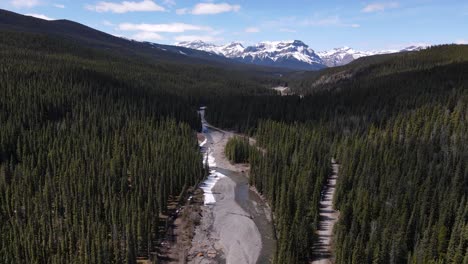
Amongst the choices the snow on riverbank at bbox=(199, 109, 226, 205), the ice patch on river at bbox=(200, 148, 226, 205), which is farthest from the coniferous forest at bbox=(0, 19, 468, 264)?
the snow on riverbank at bbox=(199, 109, 226, 205)

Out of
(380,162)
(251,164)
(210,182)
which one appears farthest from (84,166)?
(380,162)

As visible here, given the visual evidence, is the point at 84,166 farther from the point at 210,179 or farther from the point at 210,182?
the point at 210,179

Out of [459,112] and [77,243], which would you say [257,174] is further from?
[459,112]

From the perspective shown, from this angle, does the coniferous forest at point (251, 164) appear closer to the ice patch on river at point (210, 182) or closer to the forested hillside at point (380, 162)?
the forested hillside at point (380, 162)

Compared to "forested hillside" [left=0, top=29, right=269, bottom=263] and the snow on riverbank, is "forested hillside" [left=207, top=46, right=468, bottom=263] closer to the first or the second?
the snow on riverbank

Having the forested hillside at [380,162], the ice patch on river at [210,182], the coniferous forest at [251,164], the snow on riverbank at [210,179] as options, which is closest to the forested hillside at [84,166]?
the coniferous forest at [251,164]

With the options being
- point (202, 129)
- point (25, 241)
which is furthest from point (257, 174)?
point (202, 129)
